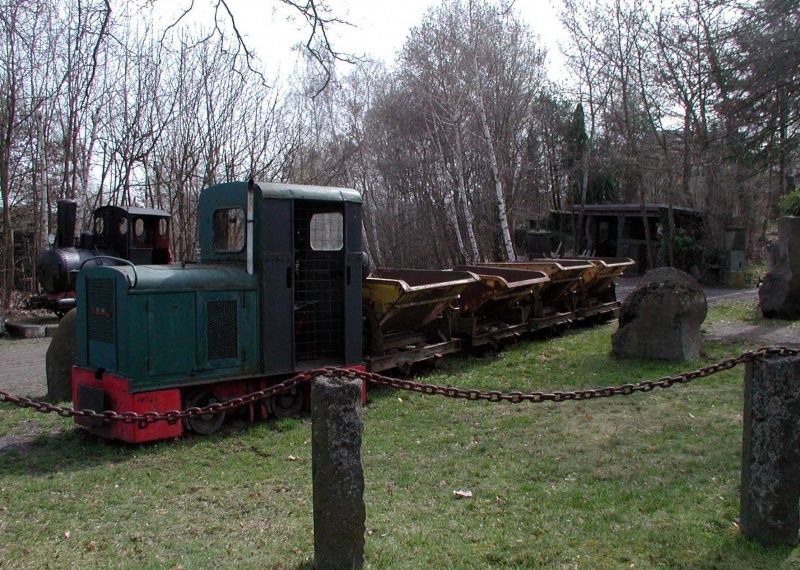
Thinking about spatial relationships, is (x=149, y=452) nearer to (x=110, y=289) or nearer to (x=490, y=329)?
(x=110, y=289)

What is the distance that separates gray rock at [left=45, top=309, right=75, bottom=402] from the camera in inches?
351

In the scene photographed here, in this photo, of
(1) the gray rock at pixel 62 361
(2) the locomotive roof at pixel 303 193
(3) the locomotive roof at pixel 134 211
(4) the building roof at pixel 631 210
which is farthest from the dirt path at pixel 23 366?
(4) the building roof at pixel 631 210

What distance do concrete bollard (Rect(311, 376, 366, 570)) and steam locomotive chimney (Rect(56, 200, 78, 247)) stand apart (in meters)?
15.2

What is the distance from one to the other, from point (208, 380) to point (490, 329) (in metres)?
5.74

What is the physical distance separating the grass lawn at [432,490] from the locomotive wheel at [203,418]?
173mm

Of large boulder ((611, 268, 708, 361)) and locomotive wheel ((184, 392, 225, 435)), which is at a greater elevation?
large boulder ((611, 268, 708, 361))

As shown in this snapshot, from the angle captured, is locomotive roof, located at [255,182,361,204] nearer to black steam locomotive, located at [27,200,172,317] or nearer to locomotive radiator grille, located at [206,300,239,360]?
locomotive radiator grille, located at [206,300,239,360]

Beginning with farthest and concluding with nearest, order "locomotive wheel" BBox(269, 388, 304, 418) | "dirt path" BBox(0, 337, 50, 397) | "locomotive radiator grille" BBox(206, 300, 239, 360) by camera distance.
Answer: "dirt path" BBox(0, 337, 50, 397) < "locomotive wheel" BBox(269, 388, 304, 418) < "locomotive radiator grille" BBox(206, 300, 239, 360)

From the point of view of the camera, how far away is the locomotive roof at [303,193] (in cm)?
802

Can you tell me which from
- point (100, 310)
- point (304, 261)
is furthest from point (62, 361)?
point (304, 261)

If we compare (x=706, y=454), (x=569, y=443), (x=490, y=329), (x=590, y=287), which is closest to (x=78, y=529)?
(x=569, y=443)

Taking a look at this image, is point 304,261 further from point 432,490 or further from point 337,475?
point 337,475

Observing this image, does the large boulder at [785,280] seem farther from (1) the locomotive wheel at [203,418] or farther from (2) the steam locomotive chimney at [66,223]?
(2) the steam locomotive chimney at [66,223]

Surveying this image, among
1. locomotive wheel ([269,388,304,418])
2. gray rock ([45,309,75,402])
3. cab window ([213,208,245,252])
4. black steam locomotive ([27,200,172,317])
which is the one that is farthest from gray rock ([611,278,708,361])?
black steam locomotive ([27,200,172,317])
